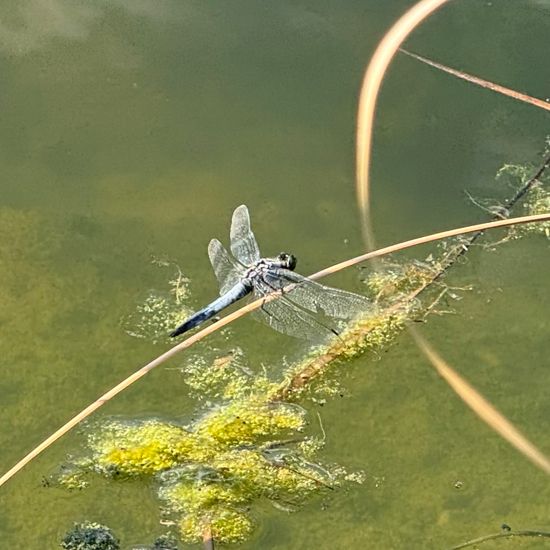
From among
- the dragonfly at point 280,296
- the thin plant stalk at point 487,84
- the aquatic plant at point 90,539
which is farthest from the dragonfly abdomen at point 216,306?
the thin plant stalk at point 487,84

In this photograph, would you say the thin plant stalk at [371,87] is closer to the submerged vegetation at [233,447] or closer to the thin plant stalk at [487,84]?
the thin plant stalk at [487,84]

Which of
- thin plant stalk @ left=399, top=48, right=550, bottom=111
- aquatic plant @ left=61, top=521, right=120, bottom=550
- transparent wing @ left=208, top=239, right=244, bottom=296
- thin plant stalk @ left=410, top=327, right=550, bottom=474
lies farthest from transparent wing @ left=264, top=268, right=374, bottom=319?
thin plant stalk @ left=399, top=48, right=550, bottom=111

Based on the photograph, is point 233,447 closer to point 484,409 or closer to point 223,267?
point 223,267

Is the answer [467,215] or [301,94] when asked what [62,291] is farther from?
[467,215]

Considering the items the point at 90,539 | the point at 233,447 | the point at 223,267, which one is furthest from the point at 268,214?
the point at 90,539

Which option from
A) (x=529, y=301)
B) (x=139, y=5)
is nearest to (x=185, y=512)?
(x=529, y=301)

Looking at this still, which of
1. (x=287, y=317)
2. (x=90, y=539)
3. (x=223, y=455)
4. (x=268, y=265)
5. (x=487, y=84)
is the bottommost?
(x=90, y=539)

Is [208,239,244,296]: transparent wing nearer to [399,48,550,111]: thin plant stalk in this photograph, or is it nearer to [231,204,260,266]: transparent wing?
[231,204,260,266]: transparent wing
